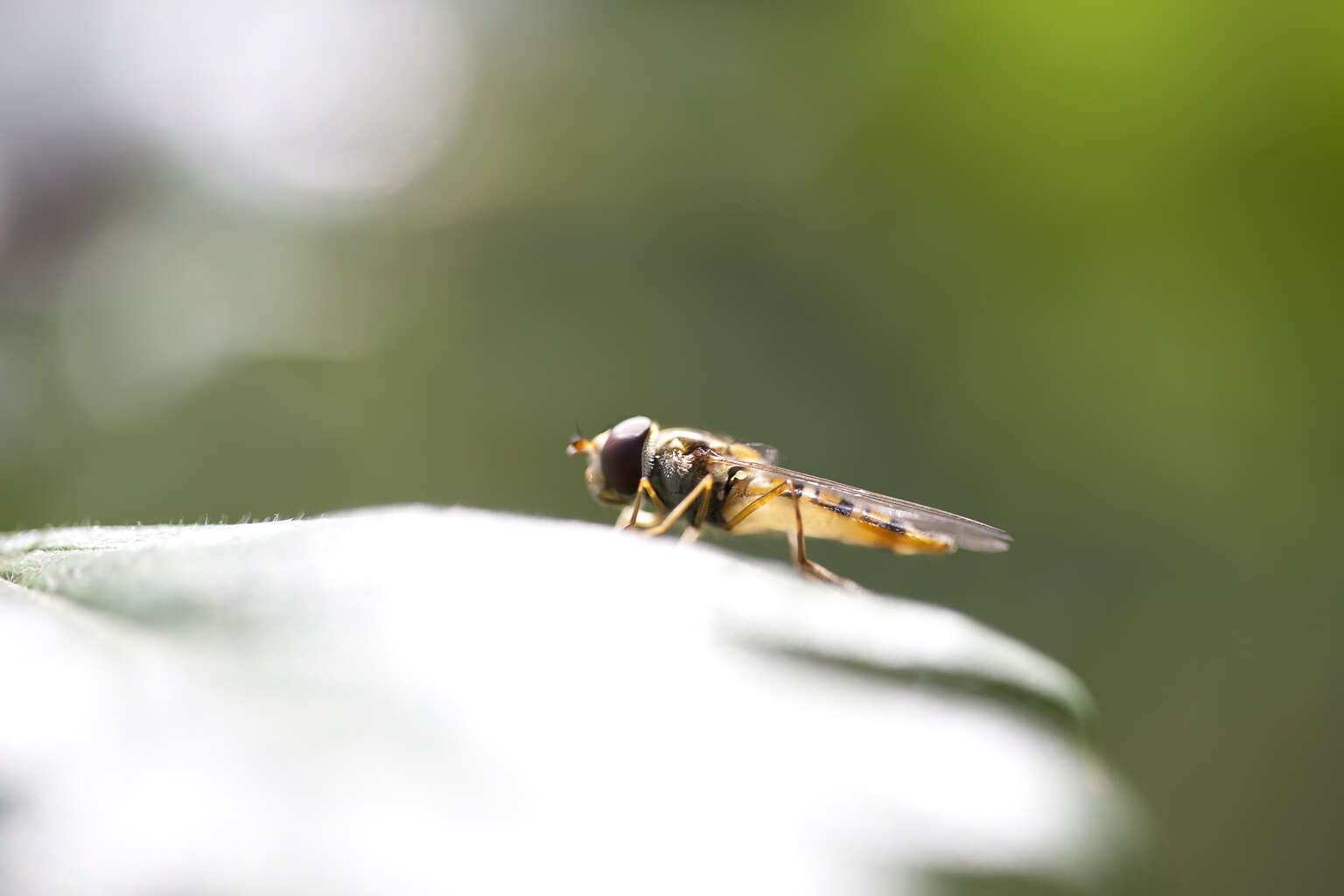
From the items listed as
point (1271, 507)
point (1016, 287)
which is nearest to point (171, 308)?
point (1016, 287)

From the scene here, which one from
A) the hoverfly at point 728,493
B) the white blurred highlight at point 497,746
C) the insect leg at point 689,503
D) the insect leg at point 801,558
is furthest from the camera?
the hoverfly at point 728,493

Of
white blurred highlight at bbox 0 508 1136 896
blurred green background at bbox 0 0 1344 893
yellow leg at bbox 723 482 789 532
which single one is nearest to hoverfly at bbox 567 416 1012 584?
yellow leg at bbox 723 482 789 532

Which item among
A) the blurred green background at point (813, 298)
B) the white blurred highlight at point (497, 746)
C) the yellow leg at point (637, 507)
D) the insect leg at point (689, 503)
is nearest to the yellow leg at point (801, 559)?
the insect leg at point (689, 503)

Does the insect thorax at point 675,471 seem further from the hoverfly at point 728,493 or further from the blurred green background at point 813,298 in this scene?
the blurred green background at point 813,298

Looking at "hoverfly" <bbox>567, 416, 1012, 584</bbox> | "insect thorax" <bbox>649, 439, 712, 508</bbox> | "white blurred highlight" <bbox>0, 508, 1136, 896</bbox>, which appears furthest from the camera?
"insect thorax" <bbox>649, 439, 712, 508</bbox>

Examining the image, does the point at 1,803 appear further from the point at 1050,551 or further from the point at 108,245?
the point at 108,245

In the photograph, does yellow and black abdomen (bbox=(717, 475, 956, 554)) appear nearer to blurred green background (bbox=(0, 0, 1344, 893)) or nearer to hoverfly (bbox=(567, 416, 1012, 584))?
hoverfly (bbox=(567, 416, 1012, 584))

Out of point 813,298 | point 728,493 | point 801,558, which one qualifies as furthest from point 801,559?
point 813,298
